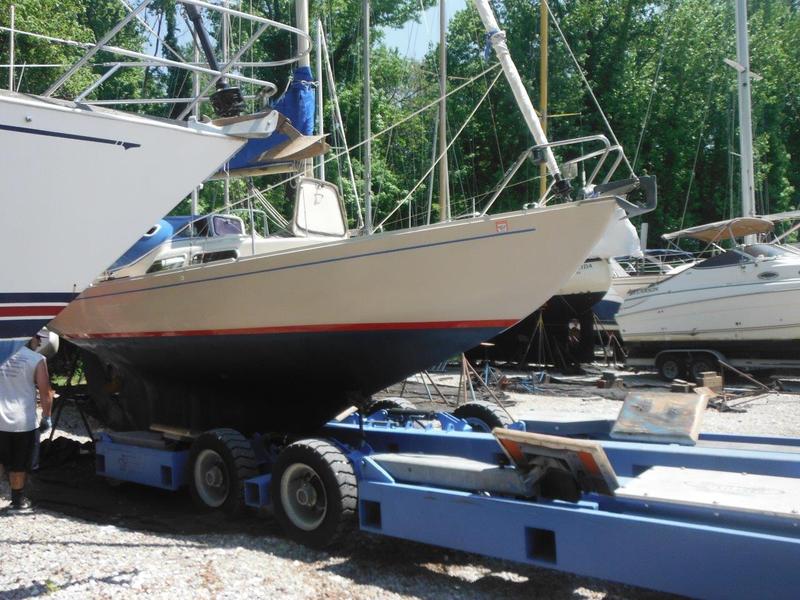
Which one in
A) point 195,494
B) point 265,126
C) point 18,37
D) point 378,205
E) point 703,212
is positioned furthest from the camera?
point 703,212

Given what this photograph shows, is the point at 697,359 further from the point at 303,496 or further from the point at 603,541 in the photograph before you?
the point at 603,541

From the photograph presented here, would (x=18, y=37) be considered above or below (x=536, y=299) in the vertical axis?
above

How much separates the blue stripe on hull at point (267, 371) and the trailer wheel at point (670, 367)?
27.9ft

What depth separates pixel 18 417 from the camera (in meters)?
6.10

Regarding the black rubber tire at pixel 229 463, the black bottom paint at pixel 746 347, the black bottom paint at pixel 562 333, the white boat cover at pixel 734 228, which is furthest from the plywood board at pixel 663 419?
the black bottom paint at pixel 562 333

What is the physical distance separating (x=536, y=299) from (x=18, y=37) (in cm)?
1322

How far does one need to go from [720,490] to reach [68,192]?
12.4 ft

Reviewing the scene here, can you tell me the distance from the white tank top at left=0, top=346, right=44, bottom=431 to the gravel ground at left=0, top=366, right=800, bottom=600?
718 mm

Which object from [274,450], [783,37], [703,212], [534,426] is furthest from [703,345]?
[783,37]

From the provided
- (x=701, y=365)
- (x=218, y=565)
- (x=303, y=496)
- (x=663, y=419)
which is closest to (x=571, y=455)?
(x=663, y=419)

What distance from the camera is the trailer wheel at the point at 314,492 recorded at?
4.93 metres

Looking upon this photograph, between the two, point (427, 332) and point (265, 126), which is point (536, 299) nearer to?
point (427, 332)

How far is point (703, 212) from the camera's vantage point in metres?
30.6

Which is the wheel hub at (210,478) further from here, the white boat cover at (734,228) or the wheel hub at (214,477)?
the white boat cover at (734,228)
